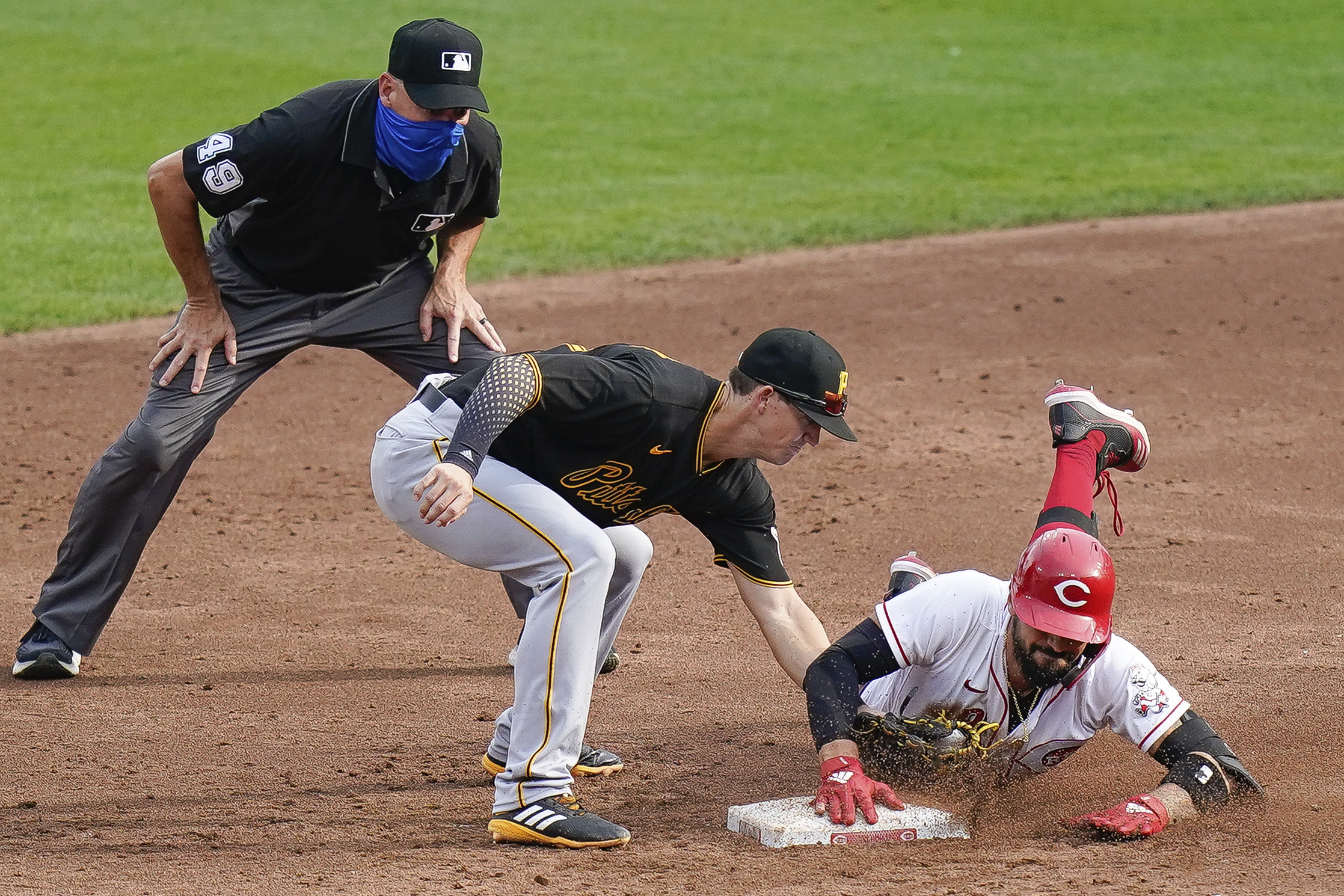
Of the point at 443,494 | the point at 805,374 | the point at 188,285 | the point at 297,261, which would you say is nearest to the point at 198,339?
the point at 188,285

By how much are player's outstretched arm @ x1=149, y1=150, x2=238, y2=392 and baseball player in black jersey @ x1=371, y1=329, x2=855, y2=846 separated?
1.21m

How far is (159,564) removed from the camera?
664 centimetres

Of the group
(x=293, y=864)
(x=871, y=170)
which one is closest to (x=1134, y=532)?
(x=293, y=864)

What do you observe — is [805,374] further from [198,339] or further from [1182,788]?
[198,339]

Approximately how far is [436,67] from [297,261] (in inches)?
34.6

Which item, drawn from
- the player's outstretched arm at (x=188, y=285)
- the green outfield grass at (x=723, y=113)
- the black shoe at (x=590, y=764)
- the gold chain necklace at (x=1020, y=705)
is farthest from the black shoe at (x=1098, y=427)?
the green outfield grass at (x=723, y=113)

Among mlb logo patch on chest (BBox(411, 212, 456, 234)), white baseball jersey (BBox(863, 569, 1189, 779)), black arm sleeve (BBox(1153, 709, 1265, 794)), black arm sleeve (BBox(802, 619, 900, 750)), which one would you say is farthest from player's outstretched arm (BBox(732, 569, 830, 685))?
mlb logo patch on chest (BBox(411, 212, 456, 234))

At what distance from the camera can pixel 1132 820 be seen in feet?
13.4

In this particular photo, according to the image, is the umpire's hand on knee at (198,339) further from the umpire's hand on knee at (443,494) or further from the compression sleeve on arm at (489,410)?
the umpire's hand on knee at (443,494)

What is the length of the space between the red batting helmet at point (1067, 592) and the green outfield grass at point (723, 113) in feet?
25.2

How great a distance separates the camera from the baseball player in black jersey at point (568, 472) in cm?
404

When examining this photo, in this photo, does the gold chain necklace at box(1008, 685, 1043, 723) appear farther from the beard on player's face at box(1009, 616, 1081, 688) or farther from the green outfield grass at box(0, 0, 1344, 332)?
the green outfield grass at box(0, 0, 1344, 332)

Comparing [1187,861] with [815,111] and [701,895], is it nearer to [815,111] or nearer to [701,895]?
[701,895]

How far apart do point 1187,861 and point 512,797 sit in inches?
67.0
